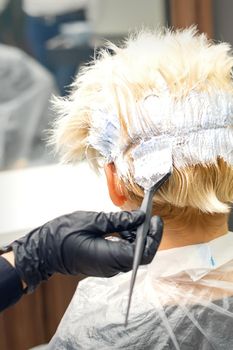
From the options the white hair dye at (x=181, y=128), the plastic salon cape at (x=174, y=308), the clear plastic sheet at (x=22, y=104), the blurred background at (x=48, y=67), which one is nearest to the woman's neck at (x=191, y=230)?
the plastic salon cape at (x=174, y=308)

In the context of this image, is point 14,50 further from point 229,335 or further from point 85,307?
point 229,335

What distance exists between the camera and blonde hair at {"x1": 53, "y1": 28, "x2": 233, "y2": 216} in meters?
0.90

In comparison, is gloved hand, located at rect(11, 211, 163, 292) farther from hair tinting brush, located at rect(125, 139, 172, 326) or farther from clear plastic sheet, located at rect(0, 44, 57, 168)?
clear plastic sheet, located at rect(0, 44, 57, 168)

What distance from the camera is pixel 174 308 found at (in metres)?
0.91

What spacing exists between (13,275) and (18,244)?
5 cm

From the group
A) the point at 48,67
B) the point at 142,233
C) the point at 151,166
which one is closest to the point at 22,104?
the point at 48,67

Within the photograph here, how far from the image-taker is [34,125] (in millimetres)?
1810

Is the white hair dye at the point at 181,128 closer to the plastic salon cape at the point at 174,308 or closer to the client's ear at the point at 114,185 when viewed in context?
the client's ear at the point at 114,185

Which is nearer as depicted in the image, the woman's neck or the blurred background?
the woman's neck

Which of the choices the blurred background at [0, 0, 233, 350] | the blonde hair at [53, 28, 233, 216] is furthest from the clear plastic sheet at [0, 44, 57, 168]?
the blonde hair at [53, 28, 233, 216]

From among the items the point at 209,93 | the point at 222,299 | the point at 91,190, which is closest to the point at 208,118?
the point at 209,93

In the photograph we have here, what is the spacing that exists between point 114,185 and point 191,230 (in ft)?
0.53

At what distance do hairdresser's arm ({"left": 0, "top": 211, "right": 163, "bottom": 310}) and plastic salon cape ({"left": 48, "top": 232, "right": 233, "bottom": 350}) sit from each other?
17cm

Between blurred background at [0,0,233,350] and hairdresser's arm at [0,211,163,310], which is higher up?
blurred background at [0,0,233,350]
